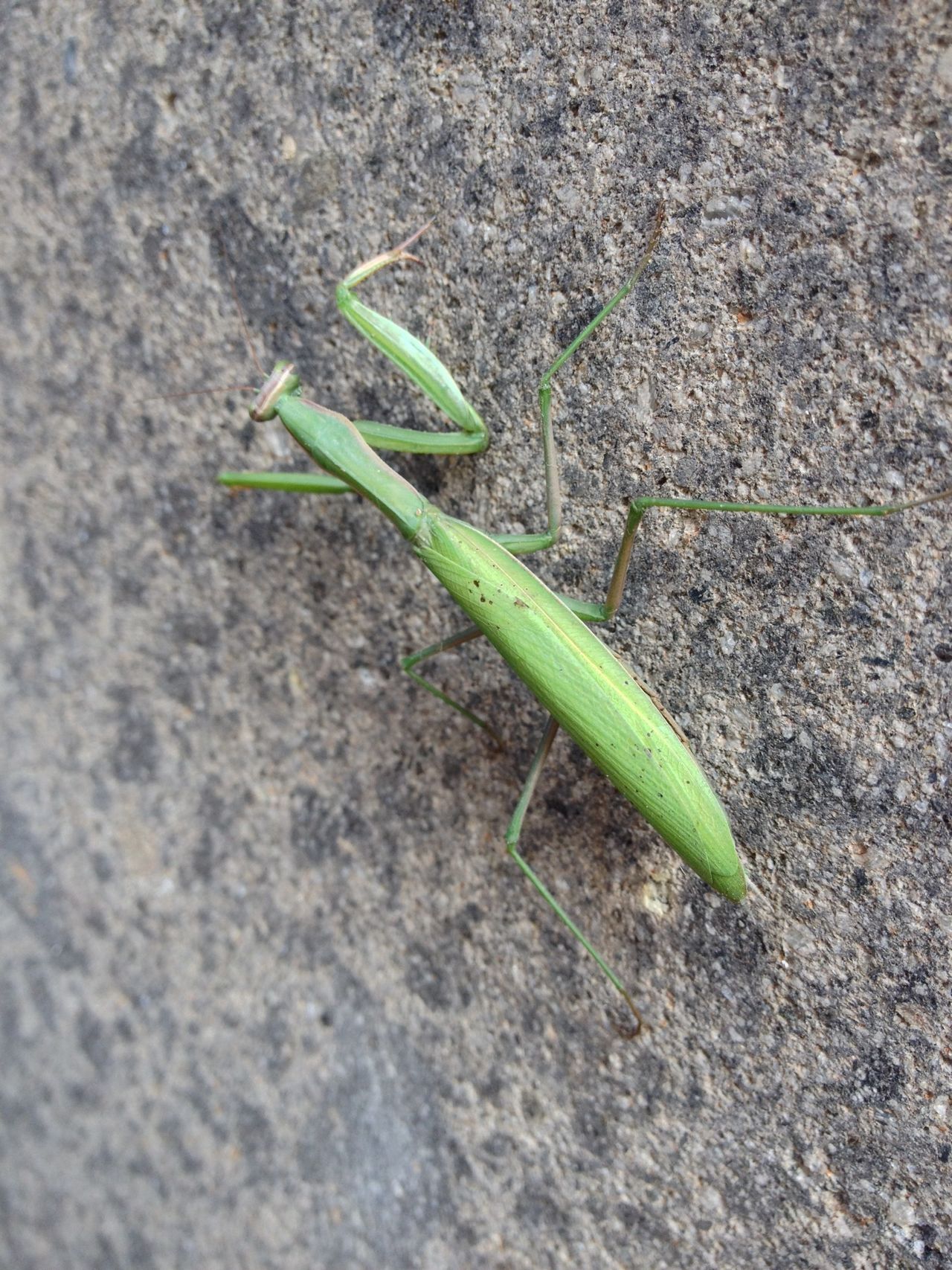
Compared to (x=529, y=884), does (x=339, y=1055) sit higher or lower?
lower

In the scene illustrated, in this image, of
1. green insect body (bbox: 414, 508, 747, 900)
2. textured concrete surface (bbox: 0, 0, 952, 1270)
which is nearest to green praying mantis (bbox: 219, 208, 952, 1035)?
green insect body (bbox: 414, 508, 747, 900)

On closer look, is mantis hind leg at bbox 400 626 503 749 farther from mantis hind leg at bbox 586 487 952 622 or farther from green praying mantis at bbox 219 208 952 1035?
mantis hind leg at bbox 586 487 952 622

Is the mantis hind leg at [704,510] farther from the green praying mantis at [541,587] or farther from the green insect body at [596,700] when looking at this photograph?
the green insect body at [596,700]

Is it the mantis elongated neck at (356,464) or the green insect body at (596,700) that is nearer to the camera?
the green insect body at (596,700)

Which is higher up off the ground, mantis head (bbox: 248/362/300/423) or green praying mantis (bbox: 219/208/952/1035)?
mantis head (bbox: 248/362/300/423)

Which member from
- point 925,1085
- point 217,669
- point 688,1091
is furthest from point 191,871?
point 925,1085

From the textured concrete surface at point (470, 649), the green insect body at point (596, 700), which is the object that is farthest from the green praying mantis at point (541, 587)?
the textured concrete surface at point (470, 649)

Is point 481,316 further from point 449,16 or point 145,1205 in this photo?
point 145,1205

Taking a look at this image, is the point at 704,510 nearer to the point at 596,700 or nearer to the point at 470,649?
the point at 596,700
